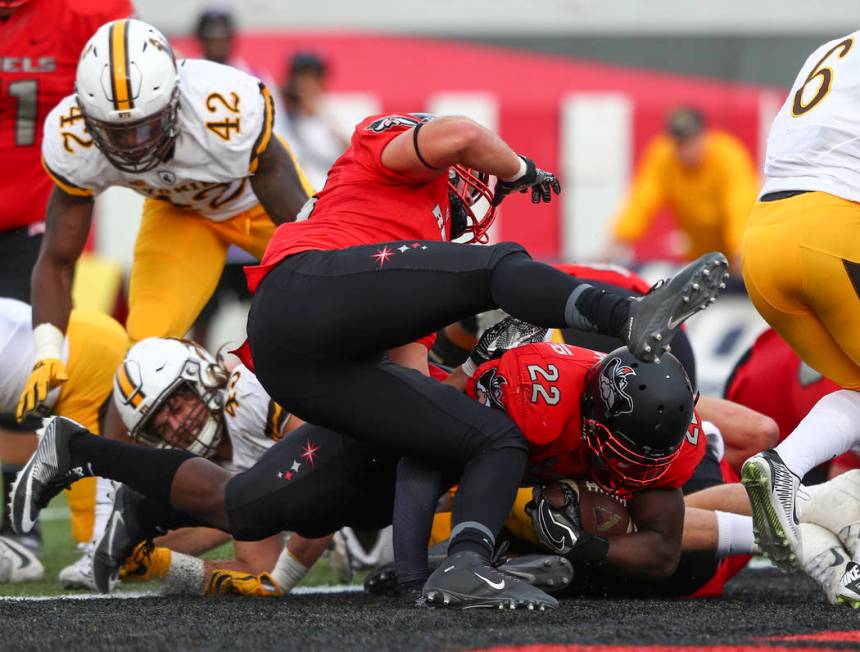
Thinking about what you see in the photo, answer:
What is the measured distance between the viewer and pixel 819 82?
3904mm

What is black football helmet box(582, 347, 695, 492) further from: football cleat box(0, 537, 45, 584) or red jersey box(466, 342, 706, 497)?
football cleat box(0, 537, 45, 584)

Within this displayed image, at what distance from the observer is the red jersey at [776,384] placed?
5.12 meters

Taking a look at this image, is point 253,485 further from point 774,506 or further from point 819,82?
point 819,82

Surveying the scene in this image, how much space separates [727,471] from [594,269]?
3.46 feet

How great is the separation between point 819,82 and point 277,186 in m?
1.84

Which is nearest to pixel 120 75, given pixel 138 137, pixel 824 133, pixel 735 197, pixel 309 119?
pixel 138 137

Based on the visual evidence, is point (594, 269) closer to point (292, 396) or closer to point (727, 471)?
point (727, 471)

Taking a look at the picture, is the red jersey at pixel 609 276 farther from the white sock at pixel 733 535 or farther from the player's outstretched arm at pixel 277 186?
the white sock at pixel 733 535

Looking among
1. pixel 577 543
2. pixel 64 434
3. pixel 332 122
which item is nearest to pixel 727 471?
pixel 577 543

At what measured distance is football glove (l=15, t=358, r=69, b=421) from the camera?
4562 millimetres

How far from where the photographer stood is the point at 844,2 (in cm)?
1099

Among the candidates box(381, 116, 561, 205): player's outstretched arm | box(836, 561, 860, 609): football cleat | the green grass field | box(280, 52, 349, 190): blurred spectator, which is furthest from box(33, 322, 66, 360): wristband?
box(280, 52, 349, 190): blurred spectator

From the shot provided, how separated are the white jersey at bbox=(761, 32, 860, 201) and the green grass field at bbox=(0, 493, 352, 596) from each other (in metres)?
1.92

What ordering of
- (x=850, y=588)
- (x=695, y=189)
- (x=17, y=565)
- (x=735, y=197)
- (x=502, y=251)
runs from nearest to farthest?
(x=502, y=251) → (x=850, y=588) → (x=17, y=565) → (x=735, y=197) → (x=695, y=189)
